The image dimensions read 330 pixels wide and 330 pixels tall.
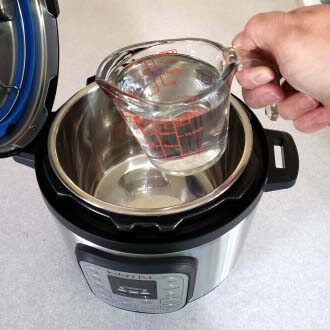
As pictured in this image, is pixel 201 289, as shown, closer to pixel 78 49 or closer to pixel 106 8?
pixel 78 49

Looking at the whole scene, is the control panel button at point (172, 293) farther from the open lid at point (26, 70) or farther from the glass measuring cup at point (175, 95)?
the open lid at point (26, 70)

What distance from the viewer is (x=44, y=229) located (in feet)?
2.76

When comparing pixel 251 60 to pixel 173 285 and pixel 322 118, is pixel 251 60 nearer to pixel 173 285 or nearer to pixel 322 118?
pixel 322 118

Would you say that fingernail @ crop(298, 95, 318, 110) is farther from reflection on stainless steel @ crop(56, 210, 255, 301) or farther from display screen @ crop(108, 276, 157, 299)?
display screen @ crop(108, 276, 157, 299)

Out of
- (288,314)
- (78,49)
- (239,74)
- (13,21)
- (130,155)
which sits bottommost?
(288,314)

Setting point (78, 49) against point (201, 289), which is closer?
point (201, 289)

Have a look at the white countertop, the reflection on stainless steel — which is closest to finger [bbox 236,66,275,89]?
the reflection on stainless steel

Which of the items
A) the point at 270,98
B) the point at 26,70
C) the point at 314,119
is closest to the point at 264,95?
the point at 270,98

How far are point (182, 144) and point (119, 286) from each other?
0.75 ft

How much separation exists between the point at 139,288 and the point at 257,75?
14.7 inches

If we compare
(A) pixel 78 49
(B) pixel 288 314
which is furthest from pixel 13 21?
(B) pixel 288 314

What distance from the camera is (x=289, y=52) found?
→ 62 cm

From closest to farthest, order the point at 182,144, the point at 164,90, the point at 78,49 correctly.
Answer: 1. the point at 182,144
2. the point at 164,90
3. the point at 78,49

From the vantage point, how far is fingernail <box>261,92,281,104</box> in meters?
0.71
